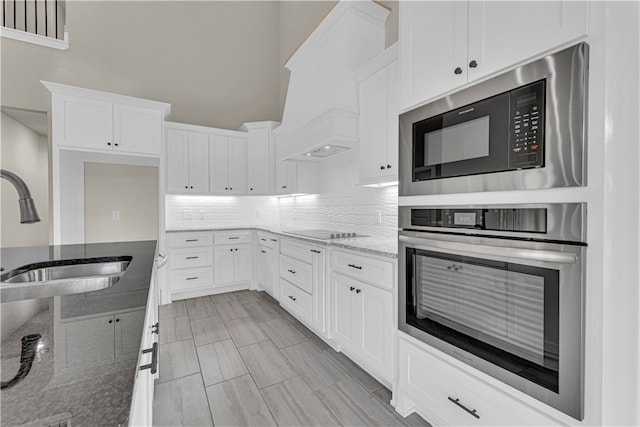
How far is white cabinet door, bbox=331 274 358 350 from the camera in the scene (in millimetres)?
2145

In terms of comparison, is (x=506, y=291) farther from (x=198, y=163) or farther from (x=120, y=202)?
(x=120, y=202)

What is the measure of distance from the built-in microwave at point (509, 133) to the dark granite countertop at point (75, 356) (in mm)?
1282

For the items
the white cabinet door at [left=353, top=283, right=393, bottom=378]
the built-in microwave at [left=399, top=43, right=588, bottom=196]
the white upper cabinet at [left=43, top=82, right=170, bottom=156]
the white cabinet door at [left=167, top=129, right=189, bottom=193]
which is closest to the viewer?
the built-in microwave at [left=399, top=43, right=588, bottom=196]

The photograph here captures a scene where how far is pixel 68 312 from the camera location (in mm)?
667

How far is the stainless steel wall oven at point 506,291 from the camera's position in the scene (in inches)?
38.1

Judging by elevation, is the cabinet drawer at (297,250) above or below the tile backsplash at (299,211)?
below

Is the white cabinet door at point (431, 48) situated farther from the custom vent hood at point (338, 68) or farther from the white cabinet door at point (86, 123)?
the white cabinet door at point (86, 123)

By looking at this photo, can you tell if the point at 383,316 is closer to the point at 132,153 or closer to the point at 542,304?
the point at 542,304

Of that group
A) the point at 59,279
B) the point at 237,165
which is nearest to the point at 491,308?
the point at 59,279

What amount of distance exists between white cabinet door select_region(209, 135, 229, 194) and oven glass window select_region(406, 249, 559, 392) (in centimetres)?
333

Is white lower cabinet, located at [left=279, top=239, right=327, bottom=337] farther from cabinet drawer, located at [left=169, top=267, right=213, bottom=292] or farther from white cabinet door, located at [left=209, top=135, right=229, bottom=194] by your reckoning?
white cabinet door, located at [left=209, top=135, right=229, bottom=194]

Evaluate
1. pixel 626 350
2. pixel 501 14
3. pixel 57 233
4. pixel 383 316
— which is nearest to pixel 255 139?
pixel 57 233

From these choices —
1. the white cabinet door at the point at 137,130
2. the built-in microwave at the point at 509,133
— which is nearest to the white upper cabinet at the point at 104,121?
the white cabinet door at the point at 137,130

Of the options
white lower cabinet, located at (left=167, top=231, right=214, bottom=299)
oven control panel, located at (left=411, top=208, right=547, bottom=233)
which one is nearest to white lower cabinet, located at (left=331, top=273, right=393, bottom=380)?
oven control panel, located at (left=411, top=208, right=547, bottom=233)
